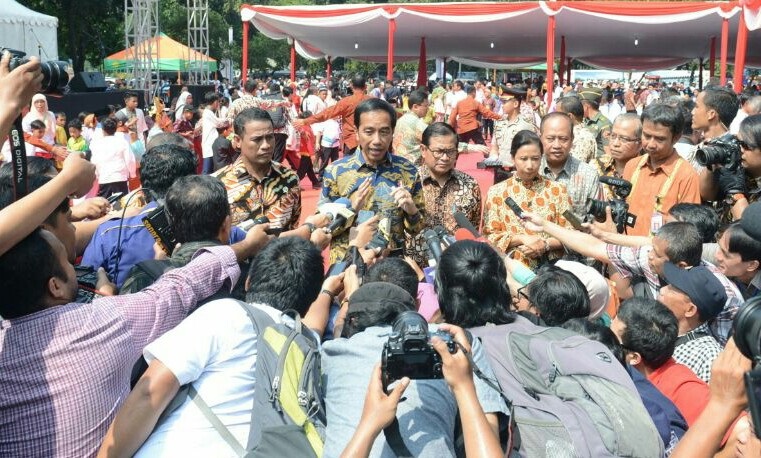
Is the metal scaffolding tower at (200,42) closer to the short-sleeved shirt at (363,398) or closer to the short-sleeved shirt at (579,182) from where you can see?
the short-sleeved shirt at (579,182)

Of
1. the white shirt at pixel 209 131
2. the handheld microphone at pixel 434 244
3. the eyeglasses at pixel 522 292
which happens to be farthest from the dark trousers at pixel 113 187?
the eyeglasses at pixel 522 292

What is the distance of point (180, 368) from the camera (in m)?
2.15

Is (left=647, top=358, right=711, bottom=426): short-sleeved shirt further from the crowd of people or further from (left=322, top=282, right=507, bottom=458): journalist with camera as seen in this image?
(left=322, top=282, right=507, bottom=458): journalist with camera

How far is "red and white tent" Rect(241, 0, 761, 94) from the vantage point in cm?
1373

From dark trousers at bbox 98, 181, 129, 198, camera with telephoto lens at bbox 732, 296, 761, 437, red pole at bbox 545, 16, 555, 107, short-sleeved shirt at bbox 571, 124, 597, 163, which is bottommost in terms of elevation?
dark trousers at bbox 98, 181, 129, 198

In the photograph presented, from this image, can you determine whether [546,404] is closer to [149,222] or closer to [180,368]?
[180,368]

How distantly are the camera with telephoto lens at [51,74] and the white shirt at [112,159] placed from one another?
703cm

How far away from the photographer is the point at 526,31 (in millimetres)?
17234

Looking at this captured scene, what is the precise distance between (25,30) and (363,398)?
63.4 feet

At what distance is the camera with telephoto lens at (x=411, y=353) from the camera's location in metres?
1.97

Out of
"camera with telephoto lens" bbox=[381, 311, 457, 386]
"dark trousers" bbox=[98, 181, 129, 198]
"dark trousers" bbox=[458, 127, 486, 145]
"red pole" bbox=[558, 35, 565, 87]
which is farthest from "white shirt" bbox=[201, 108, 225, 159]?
"red pole" bbox=[558, 35, 565, 87]

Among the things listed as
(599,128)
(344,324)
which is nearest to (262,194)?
(344,324)

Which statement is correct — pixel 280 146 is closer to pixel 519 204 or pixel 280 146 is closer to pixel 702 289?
pixel 519 204

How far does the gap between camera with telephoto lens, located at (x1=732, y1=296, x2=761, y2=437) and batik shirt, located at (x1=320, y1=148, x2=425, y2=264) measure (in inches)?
107
